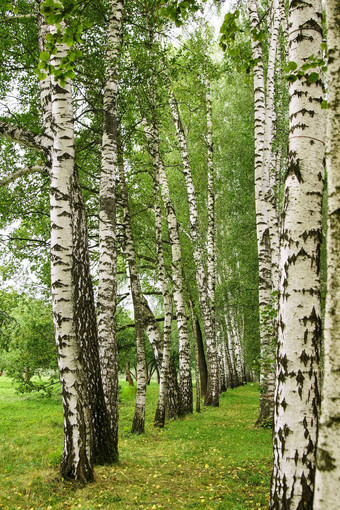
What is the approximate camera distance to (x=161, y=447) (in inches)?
337

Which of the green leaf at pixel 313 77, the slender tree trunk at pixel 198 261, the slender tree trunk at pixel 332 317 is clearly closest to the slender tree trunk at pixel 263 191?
the slender tree trunk at pixel 198 261

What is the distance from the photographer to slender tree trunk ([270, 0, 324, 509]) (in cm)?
267

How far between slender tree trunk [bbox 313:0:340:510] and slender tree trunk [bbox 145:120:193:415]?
878 centimetres

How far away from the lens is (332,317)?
1.82 metres

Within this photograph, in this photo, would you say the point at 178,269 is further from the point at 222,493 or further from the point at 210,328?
the point at 222,493

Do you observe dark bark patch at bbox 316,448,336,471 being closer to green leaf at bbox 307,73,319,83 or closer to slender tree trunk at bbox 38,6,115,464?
green leaf at bbox 307,73,319,83

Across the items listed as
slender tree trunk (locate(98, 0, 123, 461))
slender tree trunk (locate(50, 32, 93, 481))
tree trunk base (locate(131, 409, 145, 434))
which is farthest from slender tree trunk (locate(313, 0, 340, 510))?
tree trunk base (locate(131, 409, 145, 434))

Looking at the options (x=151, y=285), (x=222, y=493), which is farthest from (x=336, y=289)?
(x=151, y=285)

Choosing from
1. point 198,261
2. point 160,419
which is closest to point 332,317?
point 160,419

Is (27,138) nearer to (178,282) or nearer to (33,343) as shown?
(178,282)

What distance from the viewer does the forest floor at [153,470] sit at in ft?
15.8

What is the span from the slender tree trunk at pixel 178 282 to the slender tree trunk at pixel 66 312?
5.18 metres

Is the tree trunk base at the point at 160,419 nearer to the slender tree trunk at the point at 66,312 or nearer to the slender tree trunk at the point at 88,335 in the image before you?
the slender tree trunk at the point at 88,335

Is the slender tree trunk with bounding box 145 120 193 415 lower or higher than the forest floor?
higher
